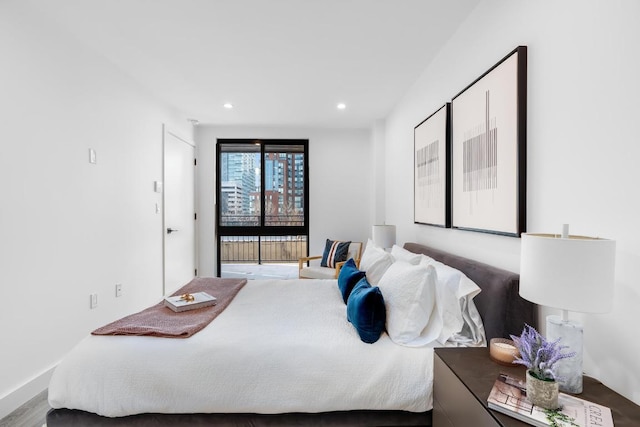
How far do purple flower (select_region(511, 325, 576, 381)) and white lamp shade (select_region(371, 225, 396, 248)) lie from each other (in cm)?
247

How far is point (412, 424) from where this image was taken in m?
1.55

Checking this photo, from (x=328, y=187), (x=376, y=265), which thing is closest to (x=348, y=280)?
(x=376, y=265)

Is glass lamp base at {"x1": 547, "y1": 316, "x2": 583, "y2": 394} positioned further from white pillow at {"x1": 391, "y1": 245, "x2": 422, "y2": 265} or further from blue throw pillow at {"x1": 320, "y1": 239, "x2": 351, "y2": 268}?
blue throw pillow at {"x1": 320, "y1": 239, "x2": 351, "y2": 268}

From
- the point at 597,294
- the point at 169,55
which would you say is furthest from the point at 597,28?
the point at 169,55

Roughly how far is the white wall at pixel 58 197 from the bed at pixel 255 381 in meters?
0.94

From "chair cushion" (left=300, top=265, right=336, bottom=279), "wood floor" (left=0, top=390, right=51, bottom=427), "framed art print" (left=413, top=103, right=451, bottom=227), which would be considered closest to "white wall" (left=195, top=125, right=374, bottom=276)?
"chair cushion" (left=300, top=265, right=336, bottom=279)

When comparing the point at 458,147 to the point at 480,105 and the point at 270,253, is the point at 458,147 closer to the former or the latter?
the point at 480,105

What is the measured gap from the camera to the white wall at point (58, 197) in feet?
6.80

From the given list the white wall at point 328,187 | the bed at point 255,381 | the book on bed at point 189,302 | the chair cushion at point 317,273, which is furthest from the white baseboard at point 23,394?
the white wall at point 328,187

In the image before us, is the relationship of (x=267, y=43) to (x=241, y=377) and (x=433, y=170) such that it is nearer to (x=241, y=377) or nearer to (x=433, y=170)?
(x=433, y=170)

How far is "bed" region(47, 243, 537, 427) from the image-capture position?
1520 millimetres

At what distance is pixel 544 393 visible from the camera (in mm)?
1014

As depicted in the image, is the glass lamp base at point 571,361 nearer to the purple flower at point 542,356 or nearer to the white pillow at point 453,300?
the purple flower at point 542,356

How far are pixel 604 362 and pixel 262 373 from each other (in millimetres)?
1381
